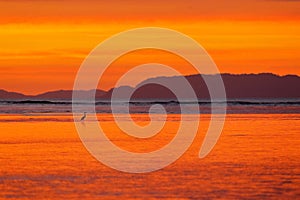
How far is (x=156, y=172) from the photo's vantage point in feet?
72.5

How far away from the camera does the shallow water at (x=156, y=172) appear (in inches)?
736

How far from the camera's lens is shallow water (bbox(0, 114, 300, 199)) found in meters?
18.7

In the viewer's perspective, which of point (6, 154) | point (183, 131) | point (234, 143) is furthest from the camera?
point (183, 131)

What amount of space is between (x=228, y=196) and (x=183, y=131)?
2001cm

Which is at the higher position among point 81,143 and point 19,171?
point 81,143

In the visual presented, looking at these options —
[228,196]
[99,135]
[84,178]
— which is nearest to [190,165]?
[84,178]

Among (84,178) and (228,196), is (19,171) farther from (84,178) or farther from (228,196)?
(228,196)

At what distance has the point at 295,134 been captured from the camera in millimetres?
34906

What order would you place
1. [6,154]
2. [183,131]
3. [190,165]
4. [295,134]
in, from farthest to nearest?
[183,131] < [295,134] < [6,154] < [190,165]

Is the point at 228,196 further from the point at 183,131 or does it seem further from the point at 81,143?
the point at 183,131

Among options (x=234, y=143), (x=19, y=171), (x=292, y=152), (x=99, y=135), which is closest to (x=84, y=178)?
(x=19, y=171)

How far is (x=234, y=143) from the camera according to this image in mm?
30906

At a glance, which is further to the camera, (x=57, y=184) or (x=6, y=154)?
(x=6, y=154)

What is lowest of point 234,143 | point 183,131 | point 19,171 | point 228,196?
point 228,196
